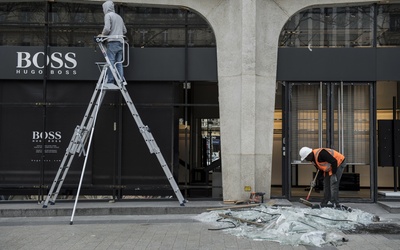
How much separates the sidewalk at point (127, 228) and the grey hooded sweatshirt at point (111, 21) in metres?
→ 4.19

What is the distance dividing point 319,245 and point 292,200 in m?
4.33

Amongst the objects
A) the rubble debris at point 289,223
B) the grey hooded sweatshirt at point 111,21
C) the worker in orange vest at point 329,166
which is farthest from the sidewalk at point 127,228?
the grey hooded sweatshirt at point 111,21

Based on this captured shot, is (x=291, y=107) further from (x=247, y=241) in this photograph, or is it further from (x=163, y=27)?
(x=247, y=241)

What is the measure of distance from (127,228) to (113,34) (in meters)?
4.73

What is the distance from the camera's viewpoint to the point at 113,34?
450 inches

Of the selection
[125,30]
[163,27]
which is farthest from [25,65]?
[163,27]

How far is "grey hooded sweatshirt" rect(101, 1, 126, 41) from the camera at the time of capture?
11289 mm

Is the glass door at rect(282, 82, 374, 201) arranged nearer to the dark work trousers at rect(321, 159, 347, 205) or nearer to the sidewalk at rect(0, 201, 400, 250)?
the sidewalk at rect(0, 201, 400, 250)

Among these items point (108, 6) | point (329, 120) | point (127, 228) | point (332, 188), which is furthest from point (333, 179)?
point (108, 6)

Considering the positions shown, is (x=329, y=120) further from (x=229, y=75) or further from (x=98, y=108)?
(x=98, y=108)

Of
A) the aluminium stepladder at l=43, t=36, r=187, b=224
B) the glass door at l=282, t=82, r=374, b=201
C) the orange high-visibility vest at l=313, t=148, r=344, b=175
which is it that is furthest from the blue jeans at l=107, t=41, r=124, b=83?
the orange high-visibility vest at l=313, t=148, r=344, b=175

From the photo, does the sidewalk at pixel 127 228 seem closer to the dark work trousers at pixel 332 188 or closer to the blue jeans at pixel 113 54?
the dark work trousers at pixel 332 188

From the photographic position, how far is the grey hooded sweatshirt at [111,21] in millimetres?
11289

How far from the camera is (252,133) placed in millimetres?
11641
